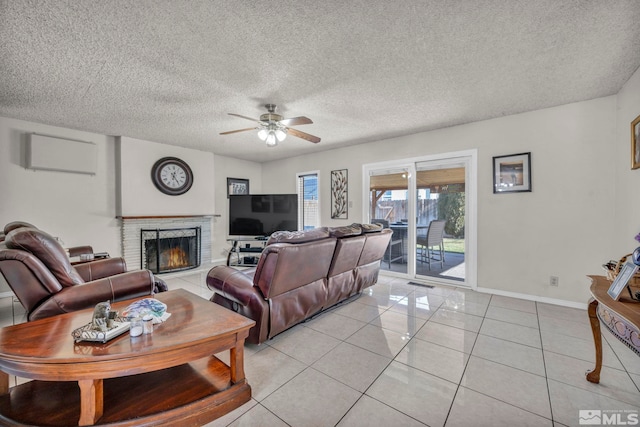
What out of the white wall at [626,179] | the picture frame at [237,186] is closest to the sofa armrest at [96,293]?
the picture frame at [237,186]

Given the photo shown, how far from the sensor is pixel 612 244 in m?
2.82

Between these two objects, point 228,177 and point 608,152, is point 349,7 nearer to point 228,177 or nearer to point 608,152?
point 608,152

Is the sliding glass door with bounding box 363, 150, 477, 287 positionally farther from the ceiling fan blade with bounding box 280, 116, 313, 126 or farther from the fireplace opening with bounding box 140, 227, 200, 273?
the fireplace opening with bounding box 140, 227, 200, 273

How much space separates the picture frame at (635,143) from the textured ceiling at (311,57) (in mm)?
497

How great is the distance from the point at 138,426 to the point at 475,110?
4.17 metres

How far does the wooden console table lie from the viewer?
1160 mm

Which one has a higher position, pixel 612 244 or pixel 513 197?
pixel 513 197

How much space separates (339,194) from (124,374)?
435 cm

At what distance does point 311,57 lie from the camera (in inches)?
84.3

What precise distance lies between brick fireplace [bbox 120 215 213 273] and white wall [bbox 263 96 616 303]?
4748 millimetres

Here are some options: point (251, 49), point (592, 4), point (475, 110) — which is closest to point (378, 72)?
point (251, 49)

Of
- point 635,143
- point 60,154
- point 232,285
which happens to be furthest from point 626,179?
point 60,154

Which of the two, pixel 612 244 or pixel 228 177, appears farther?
pixel 228 177

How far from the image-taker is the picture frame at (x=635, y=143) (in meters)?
2.22
